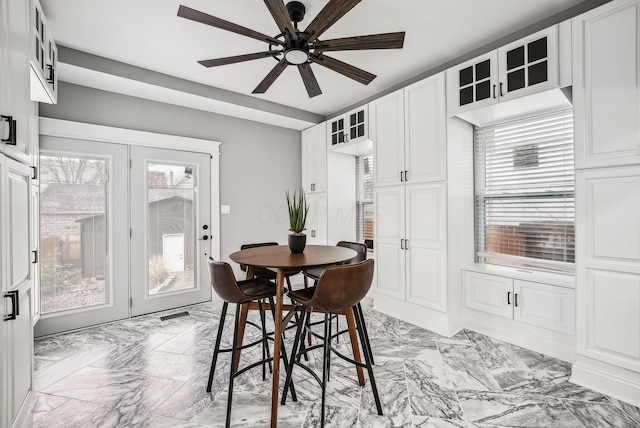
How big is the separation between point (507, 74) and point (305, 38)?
176 cm

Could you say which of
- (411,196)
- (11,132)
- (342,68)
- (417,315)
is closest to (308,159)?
(411,196)

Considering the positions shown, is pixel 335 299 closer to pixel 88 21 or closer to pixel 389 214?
pixel 389 214

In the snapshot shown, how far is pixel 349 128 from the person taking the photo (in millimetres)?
4070

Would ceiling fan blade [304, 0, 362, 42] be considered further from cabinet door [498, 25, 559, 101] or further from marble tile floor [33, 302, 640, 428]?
marble tile floor [33, 302, 640, 428]

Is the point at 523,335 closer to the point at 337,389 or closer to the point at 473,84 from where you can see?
the point at 337,389

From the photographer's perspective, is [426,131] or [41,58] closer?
[41,58]

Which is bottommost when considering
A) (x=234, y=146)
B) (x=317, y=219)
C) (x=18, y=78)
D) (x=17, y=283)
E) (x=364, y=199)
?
(x=17, y=283)

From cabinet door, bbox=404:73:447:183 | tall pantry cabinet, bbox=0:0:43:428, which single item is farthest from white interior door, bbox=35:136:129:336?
cabinet door, bbox=404:73:447:183

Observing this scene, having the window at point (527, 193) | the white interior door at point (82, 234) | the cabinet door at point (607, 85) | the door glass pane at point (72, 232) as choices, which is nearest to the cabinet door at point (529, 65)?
the cabinet door at point (607, 85)

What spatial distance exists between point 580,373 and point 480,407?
87cm

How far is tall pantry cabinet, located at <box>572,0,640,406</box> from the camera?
1932 mm

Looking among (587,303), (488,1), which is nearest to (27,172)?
(488,1)

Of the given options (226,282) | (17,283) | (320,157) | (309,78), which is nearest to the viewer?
(17,283)

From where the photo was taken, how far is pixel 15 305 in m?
1.40
